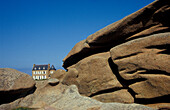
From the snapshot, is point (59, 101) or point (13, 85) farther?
point (13, 85)

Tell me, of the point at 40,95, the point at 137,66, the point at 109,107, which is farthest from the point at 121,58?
the point at 40,95

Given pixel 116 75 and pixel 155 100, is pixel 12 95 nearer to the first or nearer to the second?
pixel 116 75

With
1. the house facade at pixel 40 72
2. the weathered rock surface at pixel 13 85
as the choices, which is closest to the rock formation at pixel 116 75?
the weathered rock surface at pixel 13 85

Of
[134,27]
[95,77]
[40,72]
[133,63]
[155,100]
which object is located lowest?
[155,100]

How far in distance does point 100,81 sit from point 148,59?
5092 mm

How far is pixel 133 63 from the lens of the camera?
37.3 ft

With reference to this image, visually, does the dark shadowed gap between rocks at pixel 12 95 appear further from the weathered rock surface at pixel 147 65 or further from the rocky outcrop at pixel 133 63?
the weathered rock surface at pixel 147 65

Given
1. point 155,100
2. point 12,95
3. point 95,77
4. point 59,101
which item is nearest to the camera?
point 155,100

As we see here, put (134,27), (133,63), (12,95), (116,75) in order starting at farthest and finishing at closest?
(12,95)
(116,75)
(134,27)
(133,63)

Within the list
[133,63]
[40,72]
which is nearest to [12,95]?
[133,63]

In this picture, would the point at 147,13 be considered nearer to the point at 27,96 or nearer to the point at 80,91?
the point at 80,91

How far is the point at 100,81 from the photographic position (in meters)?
13.4

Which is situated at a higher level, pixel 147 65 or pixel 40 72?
pixel 40 72

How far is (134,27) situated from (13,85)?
1457cm
